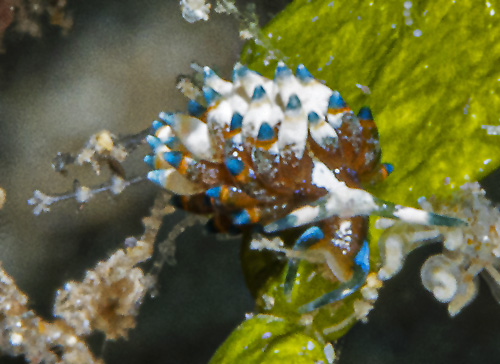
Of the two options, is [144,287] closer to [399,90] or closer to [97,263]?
[97,263]

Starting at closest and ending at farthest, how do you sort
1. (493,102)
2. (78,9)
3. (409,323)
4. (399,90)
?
(493,102) → (399,90) → (409,323) → (78,9)

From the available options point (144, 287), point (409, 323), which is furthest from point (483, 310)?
point (144, 287)

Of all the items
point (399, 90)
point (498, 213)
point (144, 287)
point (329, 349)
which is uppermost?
point (399, 90)

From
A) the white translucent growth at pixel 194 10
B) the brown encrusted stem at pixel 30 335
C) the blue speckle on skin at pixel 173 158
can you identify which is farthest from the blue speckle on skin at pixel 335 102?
the brown encrusted stem at pixel 30 335

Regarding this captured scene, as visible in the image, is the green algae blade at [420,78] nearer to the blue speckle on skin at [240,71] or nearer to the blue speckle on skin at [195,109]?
the blue speckle on skin at [240,71]

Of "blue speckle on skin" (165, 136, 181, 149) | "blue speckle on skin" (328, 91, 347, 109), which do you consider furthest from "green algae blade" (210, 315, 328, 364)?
"blue speckle on skin" (328, 91, 347, 109)

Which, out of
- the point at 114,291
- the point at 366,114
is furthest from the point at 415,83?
the point at 114,291
